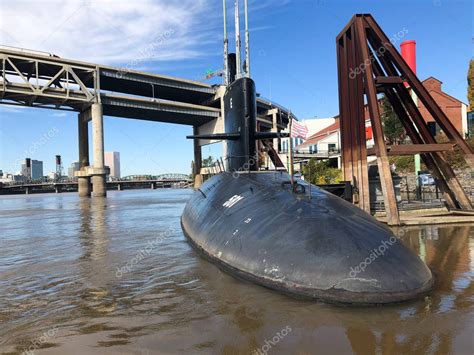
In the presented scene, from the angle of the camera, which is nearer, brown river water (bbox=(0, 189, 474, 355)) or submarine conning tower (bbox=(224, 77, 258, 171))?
brown river water (bbox=(0, 189, 474, 355))

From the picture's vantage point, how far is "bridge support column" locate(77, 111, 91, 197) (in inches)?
2370

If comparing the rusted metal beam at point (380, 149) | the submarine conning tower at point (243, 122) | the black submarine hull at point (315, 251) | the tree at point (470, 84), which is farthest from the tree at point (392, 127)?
the black submarine hull at point (315, 251)

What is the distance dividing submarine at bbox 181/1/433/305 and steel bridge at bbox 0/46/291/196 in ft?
133

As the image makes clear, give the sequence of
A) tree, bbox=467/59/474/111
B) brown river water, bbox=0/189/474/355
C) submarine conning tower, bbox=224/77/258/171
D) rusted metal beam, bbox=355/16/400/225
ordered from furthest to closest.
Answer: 1. tree, bbox=467/59/474/111
2. rusted metal beam, bbox=355/16/400/225
3. submarine conning tower, bbox=224/77/258/171
4. brown river water, bbox=0/189/474/355

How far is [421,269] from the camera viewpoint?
19.9ft

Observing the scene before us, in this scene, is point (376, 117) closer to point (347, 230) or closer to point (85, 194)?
point (347, 230)

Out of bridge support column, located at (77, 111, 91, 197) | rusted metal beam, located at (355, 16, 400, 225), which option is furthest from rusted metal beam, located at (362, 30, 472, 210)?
bridge support column, located at (77, 111, 91, 197)

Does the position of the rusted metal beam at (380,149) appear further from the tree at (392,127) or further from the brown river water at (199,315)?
the tree at (392,127)

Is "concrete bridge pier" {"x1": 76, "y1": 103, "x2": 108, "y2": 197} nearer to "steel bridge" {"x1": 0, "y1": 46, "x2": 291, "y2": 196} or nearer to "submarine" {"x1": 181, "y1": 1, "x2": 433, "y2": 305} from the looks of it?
"steel bridge" {"x1": 0, "y1": 46, "x2": 291, "y2": 196}

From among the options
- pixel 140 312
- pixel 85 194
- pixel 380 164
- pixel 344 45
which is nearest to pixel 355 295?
pixel 140 312

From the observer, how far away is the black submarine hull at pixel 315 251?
5520 millimetres

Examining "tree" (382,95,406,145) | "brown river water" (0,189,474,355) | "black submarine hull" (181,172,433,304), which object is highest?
"tree" (382,95,406,145)

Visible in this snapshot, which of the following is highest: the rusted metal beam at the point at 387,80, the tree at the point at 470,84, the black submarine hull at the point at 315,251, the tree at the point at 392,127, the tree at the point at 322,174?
the tree at the point at 470,84

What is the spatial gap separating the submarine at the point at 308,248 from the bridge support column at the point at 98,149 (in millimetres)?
49817
